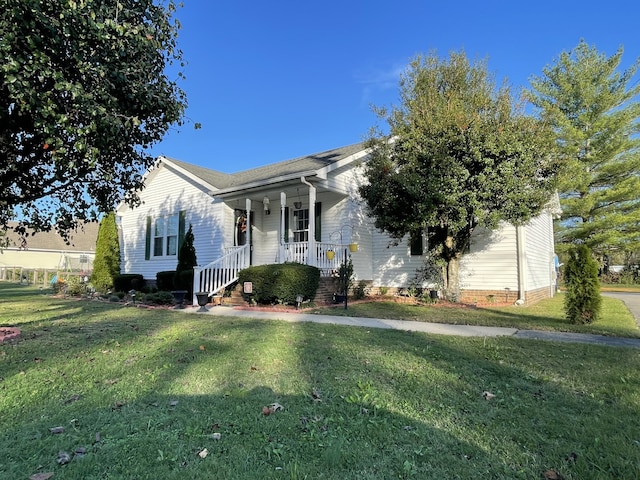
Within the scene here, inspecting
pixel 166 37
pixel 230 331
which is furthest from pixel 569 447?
pixel 166 37

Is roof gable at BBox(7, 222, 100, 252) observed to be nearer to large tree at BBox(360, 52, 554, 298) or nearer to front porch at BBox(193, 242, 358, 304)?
front porch at BBox(193, 242, 358, 304)

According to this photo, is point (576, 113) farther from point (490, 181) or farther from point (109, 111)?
point (109, 111)

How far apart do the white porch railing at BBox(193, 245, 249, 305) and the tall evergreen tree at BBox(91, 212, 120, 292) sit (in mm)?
6127

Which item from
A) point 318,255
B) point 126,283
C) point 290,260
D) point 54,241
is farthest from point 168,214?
point 54,241

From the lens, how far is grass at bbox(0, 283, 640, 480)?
234 cm

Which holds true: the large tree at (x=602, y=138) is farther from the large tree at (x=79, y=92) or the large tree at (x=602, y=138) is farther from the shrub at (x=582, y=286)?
the large tree at (x=79, y=92)

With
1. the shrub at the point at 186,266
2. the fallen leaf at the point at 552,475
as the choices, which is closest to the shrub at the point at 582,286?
the fallen leaf at the point at 552,475

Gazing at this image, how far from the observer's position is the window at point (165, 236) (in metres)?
16.4

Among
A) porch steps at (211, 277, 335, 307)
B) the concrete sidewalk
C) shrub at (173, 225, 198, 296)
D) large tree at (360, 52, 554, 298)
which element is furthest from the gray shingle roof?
the concrete sidewalk

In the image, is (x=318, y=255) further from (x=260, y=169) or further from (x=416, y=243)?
(x=260, y=169)

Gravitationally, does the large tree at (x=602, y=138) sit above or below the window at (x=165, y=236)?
above

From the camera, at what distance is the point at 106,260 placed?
53.5 ft

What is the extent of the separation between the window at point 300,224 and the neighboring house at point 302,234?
0.12ft

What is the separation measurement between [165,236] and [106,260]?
101 inches
